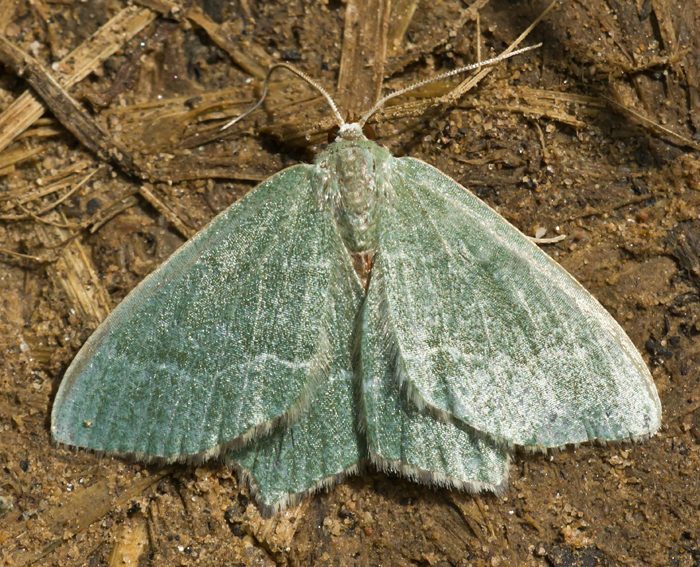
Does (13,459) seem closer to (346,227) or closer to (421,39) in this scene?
(346,227)

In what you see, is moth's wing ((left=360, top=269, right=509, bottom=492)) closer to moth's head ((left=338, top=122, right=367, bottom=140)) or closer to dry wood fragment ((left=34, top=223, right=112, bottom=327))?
moth's head ((left=338, top=122, right=367, bottom=140))

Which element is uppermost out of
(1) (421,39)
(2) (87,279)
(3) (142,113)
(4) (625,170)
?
(3) (142,113)

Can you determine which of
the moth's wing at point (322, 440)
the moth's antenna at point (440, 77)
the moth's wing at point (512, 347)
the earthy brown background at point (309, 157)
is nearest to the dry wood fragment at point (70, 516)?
the earthy brown background at point (309, 157)

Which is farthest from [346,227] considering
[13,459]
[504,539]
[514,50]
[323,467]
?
[13,459]

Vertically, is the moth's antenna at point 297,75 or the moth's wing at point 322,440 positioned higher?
the moth's antenna at point 297,75

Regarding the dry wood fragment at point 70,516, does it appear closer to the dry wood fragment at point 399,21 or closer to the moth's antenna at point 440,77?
the moth's antenna at point 440,77

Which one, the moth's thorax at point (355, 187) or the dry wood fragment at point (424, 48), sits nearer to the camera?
the moth's thorax at point (355, 187)
